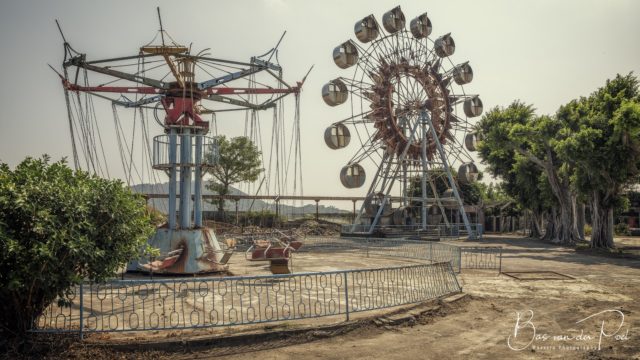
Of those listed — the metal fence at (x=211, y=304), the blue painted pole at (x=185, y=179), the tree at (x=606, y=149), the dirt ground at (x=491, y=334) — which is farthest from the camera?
the tree at (x=606, y=149)

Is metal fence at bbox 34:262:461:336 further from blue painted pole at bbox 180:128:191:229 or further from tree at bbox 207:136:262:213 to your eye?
tree at bbox 207:136:262:213

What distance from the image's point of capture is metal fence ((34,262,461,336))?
25.0 feet

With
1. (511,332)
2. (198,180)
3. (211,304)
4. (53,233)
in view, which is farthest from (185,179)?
(511,332)

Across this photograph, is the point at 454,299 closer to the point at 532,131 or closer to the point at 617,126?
the point at 617,126

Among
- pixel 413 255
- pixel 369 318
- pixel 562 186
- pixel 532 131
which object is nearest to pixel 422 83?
pixel 532 131

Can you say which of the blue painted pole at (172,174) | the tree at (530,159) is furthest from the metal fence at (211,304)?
the tree at (530,159)

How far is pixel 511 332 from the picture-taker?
809 cm

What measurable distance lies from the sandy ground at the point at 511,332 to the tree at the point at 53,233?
7.01 ft

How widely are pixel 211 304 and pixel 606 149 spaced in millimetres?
22915

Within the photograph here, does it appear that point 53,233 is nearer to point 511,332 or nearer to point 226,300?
point 226,300

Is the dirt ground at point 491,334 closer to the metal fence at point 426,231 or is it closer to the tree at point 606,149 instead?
the tree at point 606,149

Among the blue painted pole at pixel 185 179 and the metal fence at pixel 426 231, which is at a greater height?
the blue painted pole at pixel 185 179

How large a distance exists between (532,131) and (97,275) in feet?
101

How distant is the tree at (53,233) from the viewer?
20.8ft
